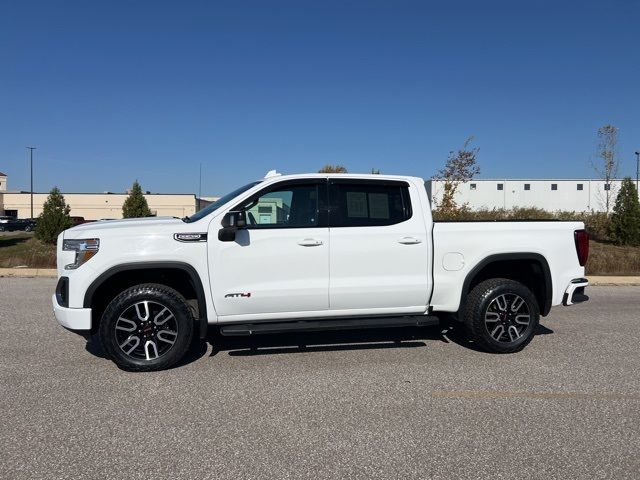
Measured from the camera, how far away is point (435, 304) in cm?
555

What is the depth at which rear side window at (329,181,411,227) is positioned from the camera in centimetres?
537

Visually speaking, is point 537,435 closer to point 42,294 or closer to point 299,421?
point 299,421

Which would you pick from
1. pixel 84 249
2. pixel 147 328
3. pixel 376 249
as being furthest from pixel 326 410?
pixel 84 249

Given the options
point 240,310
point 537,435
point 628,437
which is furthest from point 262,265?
point 628,437

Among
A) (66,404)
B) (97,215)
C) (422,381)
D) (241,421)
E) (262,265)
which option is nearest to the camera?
(241,421)

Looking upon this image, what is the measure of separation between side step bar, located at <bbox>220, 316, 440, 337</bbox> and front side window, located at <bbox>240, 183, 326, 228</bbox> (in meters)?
1.04

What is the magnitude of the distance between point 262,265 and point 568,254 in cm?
363

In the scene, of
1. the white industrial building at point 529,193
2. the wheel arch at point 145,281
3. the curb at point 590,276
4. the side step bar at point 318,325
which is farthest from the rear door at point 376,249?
the white industrial building at point 529,193

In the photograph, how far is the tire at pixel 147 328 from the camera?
4.85 m

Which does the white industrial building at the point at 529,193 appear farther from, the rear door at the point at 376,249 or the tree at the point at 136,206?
the rear door at the point at 376,249

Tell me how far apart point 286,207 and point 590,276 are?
419 inches

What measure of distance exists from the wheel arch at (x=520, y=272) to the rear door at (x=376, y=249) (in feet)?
2.13

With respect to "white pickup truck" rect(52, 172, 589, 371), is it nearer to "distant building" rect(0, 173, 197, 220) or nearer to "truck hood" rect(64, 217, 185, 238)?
"truck hood" rect(64, 217, 185, 238)

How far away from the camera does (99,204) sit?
74375mm
